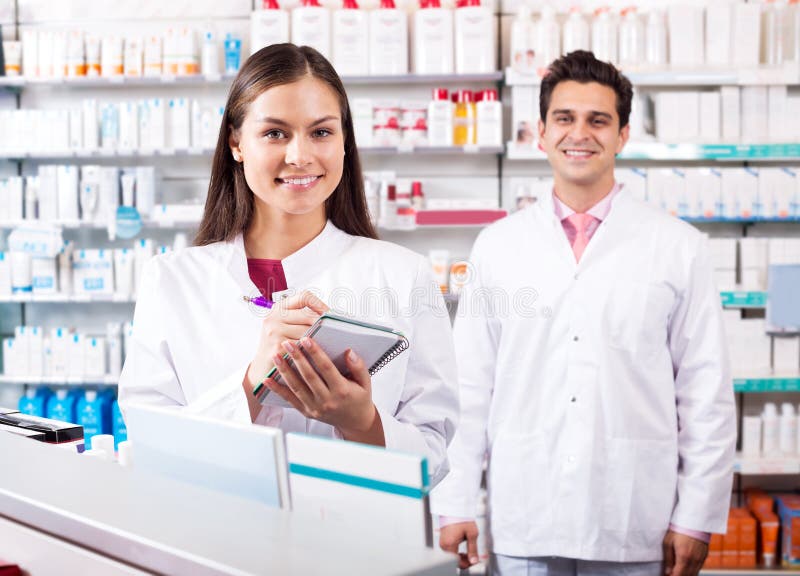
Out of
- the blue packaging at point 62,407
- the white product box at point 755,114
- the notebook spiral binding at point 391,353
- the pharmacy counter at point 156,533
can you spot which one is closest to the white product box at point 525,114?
the white product box at point 755,114

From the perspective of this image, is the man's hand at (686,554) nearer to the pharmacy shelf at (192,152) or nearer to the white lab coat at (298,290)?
the white lab coat at (298,290)

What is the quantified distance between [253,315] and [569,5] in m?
3.43

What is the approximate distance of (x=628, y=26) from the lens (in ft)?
12.8

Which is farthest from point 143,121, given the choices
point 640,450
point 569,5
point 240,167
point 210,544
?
point 210,544

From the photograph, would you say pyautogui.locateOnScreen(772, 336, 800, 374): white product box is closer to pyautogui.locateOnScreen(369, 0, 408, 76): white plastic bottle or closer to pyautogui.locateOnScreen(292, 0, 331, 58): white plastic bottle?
pyautogui.locateOnScreen(369, 0, 408, 76): white plastic bottle

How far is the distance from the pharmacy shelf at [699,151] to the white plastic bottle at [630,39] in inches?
15.8

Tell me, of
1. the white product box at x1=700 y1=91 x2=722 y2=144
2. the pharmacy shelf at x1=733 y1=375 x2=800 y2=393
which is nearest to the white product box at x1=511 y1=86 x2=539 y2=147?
the white product box at x1=700 y1=91 x2=722 y2=144

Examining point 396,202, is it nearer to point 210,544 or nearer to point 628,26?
point 628,26

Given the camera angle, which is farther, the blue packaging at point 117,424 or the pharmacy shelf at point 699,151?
the blue packaging at point 117,424

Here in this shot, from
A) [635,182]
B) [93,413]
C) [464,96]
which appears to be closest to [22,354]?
[93,413]

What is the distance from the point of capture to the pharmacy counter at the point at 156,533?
65 cm

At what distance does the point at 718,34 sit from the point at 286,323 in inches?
137

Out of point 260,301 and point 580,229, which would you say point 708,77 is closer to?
point 580,229

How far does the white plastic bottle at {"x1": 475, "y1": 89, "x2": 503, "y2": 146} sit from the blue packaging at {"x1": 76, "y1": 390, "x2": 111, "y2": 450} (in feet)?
7.72
